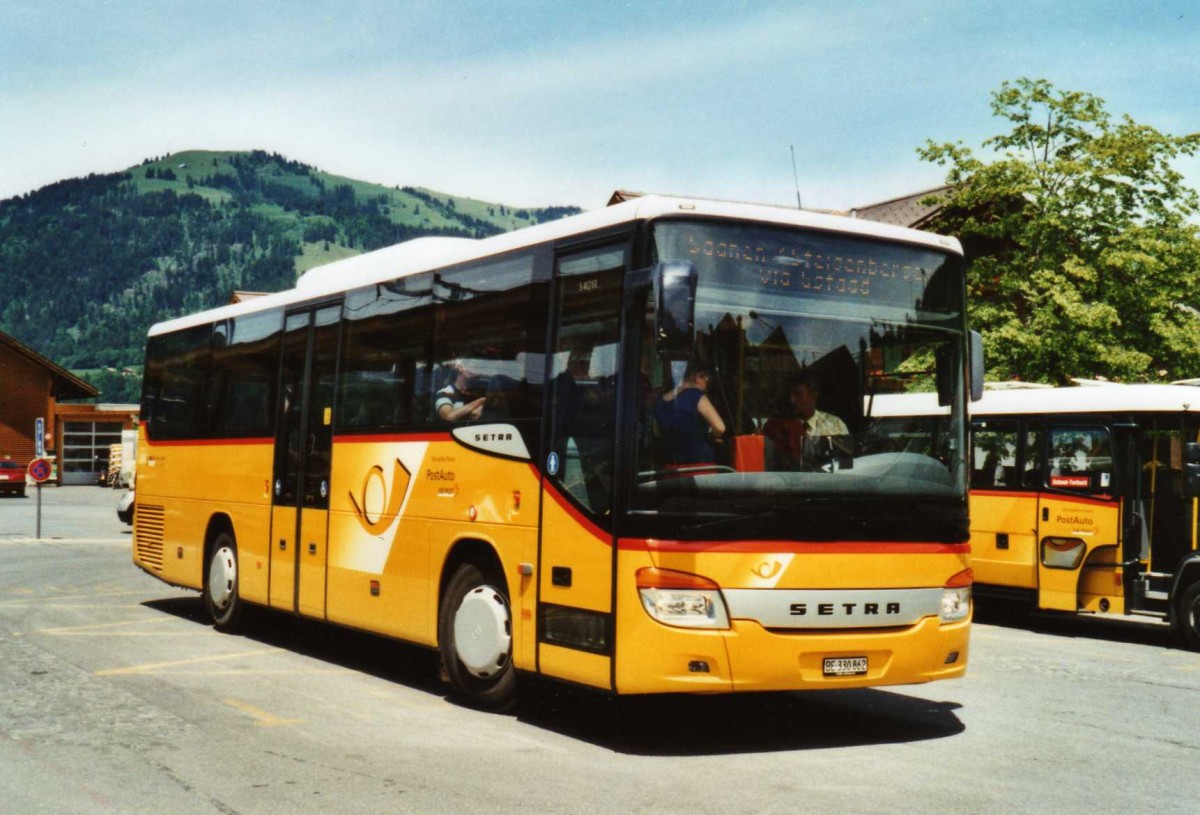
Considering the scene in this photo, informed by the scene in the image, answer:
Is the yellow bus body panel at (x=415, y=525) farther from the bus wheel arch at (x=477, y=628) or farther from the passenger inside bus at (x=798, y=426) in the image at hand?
the passenger inside bus at (x=798, y=426)

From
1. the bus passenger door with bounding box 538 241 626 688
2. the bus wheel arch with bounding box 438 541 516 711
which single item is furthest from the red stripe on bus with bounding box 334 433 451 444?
the bus passenger door with bounding box 538 241 626 688

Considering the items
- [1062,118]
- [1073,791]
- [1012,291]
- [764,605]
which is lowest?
[1073,791]

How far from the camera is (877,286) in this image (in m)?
8.42

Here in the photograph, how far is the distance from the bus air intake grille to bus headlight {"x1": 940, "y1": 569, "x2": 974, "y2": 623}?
964cm

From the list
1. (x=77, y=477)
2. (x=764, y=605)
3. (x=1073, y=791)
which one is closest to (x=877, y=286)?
(x=764, y=605)

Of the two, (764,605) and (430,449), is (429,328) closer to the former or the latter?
(430,449)

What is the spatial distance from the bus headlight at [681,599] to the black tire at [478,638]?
4.84 ft

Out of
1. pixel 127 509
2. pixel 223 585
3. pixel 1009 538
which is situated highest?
pixel 1009 538

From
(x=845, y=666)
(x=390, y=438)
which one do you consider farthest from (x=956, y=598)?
(x=390, y=438)

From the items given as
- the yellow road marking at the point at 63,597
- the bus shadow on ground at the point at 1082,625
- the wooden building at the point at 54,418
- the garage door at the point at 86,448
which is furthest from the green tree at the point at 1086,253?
the garage door at the point at 86,448

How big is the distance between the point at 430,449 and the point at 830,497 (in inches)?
125

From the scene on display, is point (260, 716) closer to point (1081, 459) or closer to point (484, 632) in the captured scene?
point (484, 632)

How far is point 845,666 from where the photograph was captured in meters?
7.96

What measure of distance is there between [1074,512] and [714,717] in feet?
24.9
